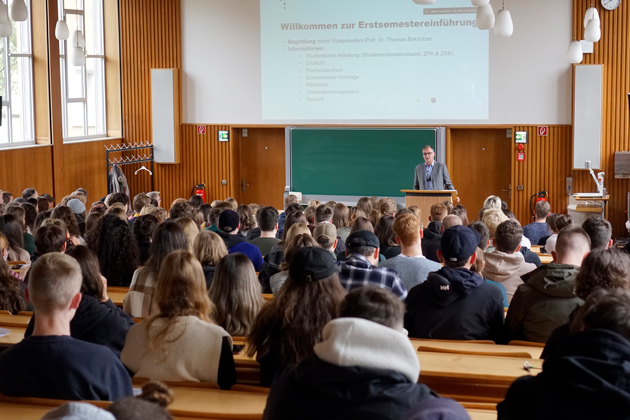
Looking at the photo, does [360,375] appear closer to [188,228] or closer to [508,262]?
[508,262]

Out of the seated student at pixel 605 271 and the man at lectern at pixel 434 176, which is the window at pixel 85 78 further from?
the seated student at pixel 605 271

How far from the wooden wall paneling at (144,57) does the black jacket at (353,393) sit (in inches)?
497

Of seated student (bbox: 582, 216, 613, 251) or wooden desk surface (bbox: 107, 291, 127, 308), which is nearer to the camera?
wooden desk surface (bbox: 107, 291, 127, 308)

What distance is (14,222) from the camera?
621 cm

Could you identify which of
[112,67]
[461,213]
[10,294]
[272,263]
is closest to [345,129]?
[112,67]

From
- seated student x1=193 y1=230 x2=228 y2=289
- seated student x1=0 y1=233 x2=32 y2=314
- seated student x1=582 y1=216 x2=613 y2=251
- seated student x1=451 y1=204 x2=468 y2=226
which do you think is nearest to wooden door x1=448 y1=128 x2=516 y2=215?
seated student x1=451 y1=204 x2=468 y2=226

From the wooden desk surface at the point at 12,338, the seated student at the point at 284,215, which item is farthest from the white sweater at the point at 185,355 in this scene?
the seated student at the point at 284,215

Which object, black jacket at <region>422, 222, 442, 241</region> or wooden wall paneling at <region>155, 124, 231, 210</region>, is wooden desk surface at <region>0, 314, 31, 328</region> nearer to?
black jacket at <region>422, 222, 442, 241</region>

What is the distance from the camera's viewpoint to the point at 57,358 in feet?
8.89

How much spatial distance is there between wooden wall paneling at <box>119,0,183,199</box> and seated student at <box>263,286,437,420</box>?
12643 millimetres

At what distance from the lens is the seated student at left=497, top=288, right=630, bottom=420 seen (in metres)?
1.97

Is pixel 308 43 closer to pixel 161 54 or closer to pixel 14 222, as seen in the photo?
pixel 161 54

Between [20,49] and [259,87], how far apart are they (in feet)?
14.2

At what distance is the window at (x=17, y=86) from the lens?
12.0 m
